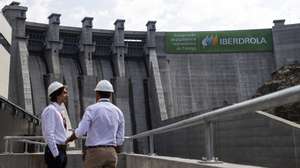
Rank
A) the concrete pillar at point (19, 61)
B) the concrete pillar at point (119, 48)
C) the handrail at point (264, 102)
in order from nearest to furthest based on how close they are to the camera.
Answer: the handrail at point (264, 102), the concrete pillar at point (19, 61), the concrete pillar at point (119, 48)

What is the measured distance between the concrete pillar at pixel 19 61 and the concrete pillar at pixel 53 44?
2096 mm

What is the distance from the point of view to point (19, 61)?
30.6m

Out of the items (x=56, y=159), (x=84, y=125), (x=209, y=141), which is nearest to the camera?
(x=209, y=141)

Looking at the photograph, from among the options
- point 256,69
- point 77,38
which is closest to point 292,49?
point 256,69

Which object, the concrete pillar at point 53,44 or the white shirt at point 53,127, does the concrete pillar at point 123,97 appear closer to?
the concrete pillar at point 53,44

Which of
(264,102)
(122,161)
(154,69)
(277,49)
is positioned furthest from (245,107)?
(277,49)

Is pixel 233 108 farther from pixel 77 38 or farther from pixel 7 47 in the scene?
pixel 77 38

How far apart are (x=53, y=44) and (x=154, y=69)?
29.4 feet

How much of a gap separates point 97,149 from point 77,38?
33.2m

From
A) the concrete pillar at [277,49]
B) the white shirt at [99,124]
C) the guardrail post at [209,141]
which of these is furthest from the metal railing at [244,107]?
the concrete pillar at [277,49]

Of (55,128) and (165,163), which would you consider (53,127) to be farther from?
→ (165,163)

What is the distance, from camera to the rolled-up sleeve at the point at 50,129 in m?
4.04

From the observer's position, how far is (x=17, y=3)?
107 ft

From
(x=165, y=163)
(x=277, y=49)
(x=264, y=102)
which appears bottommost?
(x=165, y=163)
